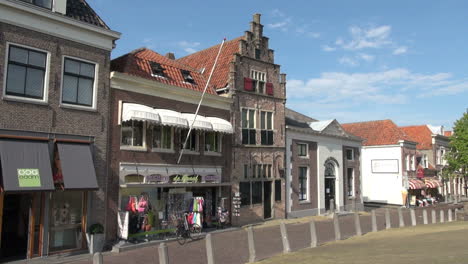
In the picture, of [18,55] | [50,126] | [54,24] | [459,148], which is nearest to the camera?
[18,55]

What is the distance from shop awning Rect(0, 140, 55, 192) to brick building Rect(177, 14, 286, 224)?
10.8 metres

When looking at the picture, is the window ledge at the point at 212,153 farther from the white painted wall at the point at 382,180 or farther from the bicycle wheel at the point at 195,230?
the white painted wall at the point at 382,180

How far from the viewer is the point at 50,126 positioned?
13836 millimetres

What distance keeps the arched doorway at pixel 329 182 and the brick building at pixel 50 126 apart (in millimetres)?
19333

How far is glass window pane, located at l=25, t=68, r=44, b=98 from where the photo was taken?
13453 millimetres

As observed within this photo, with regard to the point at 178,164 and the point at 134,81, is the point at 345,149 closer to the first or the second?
the point at 178,164

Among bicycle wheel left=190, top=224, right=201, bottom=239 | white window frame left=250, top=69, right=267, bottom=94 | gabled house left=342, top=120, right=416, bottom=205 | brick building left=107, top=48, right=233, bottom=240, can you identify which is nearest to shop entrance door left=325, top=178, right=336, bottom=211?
gabled house left=342, top=120, right=416, bottom=205

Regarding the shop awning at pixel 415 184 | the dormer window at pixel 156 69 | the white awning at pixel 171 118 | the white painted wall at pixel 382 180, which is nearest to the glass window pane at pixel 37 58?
the white awning at pixel 171 118

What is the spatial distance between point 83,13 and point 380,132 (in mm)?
33964

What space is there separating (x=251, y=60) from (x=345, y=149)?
13.4 m

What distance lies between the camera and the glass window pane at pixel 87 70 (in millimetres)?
15070

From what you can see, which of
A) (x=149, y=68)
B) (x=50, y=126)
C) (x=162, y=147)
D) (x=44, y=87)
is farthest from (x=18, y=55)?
(x=162, y=147)

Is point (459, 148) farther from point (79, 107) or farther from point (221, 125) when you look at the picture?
point (79, 107)

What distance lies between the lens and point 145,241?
52.8 ft
